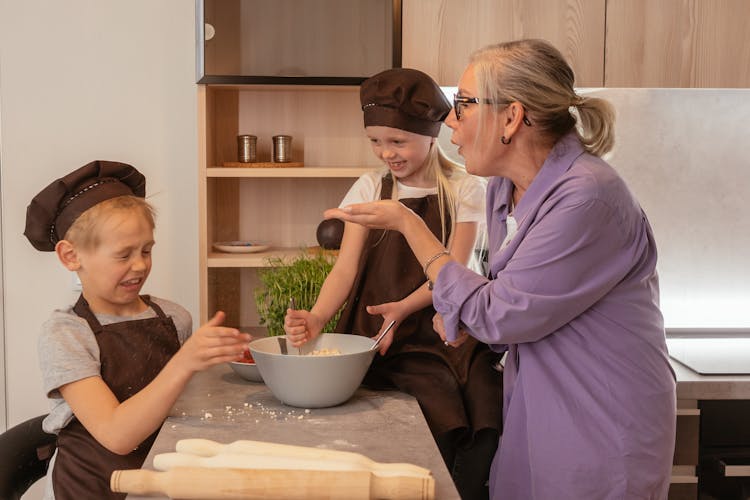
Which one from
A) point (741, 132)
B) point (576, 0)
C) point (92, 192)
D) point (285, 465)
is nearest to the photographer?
point (285, 465)

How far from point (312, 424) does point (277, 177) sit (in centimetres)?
154

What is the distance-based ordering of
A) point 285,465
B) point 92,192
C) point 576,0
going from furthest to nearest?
1. point 576,0
2. point 92,192
3. point 285,465

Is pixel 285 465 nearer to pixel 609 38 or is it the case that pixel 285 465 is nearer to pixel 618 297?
pixel 618 297

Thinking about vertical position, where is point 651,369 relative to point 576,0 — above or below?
below

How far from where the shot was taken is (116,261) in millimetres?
1506

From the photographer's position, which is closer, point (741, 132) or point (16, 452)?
point (16, 452)

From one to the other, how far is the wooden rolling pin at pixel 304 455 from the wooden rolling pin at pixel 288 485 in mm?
19

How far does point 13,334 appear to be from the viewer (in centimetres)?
283

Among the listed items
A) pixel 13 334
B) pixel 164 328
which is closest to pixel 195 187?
pixel 13 334

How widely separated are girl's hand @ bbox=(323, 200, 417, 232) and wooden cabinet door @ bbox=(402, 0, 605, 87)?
90 centimetres

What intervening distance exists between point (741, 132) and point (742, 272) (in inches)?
18.2

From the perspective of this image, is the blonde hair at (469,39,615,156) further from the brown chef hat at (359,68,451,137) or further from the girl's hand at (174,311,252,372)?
the girl's hand at (174,311,252,372)

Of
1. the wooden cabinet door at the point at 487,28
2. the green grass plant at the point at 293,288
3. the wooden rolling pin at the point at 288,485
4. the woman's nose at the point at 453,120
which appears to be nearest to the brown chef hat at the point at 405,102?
the woman's nose at the point at 453,120

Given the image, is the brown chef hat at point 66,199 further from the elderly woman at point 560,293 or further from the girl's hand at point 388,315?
the girl's hand at point 388,315
